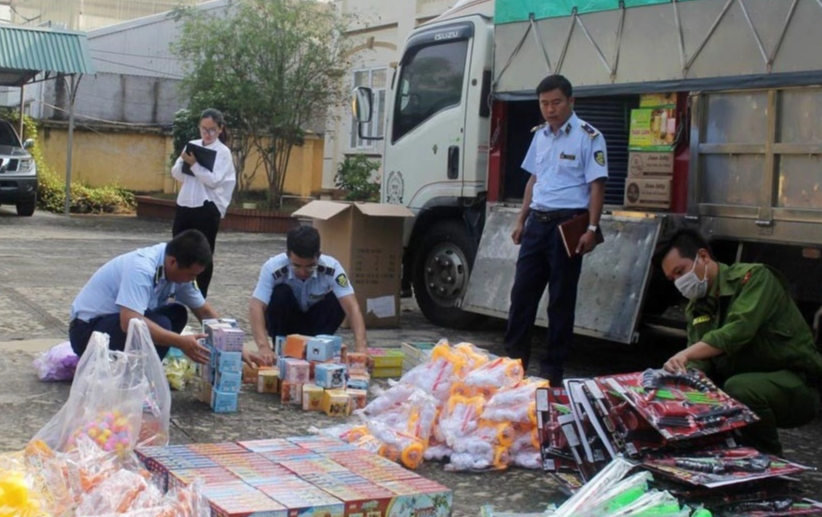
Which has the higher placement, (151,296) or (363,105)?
(363,105)

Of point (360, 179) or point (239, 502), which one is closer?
point (239, 502)

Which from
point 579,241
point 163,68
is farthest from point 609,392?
point 163,68

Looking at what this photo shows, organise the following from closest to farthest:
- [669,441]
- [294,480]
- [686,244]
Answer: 1. [294,480]
2. [669,441]
3. [686,244]

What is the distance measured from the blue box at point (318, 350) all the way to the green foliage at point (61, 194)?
16287 millimetres

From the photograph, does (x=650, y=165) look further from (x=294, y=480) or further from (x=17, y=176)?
(x=17, y=176)

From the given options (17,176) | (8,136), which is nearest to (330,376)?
(17,176)

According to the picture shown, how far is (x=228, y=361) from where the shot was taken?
5.19 metres

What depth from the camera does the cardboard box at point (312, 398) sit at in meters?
5.43

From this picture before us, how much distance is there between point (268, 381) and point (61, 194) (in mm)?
16468

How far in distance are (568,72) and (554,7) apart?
0.46 m

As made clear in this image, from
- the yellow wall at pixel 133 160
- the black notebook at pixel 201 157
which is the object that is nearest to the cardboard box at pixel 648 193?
the black notebook at pixel 201 157

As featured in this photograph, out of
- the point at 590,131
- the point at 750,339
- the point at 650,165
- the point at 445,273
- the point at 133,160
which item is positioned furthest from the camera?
the point at 133,160

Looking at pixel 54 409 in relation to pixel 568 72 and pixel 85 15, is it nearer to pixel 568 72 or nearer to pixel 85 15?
pixel 568 72

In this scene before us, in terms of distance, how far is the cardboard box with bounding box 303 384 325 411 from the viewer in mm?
5430
